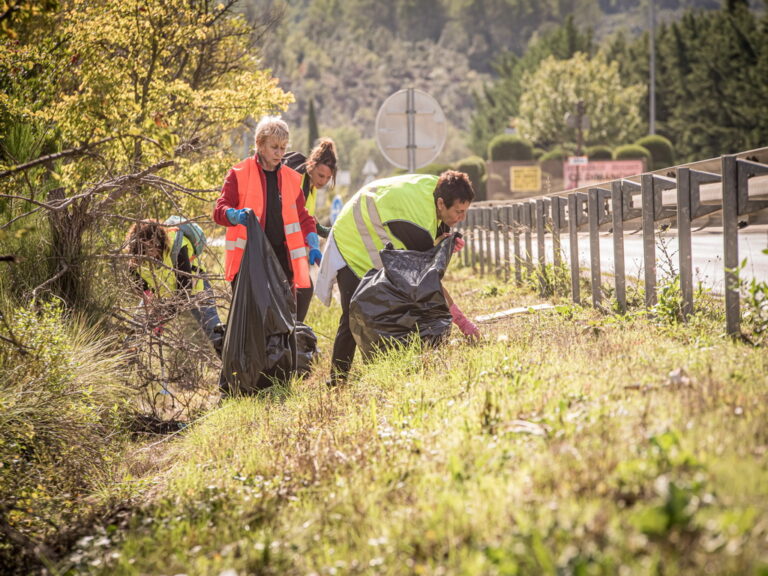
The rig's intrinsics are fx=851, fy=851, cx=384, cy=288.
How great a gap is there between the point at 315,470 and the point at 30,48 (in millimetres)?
4281

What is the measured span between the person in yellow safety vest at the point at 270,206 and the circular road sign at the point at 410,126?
17.1 ft

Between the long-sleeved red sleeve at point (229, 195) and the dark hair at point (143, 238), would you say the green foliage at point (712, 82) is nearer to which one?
the dark hair at point (143, 238)

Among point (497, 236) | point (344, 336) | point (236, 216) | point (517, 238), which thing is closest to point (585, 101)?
point (497, 236)

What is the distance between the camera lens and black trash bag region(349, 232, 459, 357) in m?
5.28

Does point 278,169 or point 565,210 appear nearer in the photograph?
point 278,169

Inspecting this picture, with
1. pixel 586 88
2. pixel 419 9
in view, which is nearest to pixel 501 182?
pixel 586 88

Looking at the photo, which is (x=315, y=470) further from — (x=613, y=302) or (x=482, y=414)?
(x=613, y=302)

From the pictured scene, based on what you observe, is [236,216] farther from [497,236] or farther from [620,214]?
[497,236]

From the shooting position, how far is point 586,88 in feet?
177

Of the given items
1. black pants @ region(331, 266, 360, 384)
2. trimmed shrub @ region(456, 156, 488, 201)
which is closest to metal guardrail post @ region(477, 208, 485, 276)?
black pants @ region(331, 266, 360, 384)

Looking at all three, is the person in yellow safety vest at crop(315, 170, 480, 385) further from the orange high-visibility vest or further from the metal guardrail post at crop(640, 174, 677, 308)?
the metal guardrail post at crop(640, 174, 677, 308)

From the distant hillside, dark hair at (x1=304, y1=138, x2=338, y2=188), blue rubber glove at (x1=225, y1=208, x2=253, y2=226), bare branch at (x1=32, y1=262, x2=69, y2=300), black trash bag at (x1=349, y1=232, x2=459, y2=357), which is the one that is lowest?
black trash bag at (x1=349, y1=232, x2=459, y2=357)

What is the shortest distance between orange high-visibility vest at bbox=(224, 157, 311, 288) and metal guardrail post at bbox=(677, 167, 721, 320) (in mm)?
2518

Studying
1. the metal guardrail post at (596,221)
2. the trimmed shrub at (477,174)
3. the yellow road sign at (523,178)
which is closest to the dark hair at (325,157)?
the metal guardrail post at (596,221)
